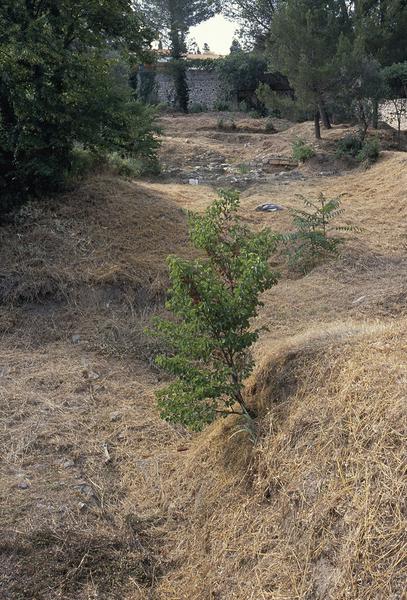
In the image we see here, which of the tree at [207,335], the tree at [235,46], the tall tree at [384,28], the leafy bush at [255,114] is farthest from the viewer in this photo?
the tree at [235,46]

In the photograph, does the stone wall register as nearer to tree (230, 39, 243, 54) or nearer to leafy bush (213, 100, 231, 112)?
leafy bush (213, 100, 231, 112)

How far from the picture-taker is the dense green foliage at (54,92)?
6961 mm

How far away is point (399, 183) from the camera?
34.2 ft

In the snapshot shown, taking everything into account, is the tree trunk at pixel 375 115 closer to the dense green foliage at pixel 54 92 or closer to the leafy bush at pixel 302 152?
the leafy bush at pixel 302 152

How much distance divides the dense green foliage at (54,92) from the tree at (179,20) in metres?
A: 18.3

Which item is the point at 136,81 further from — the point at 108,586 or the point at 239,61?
the point at 108,586

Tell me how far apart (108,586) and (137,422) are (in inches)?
58.7

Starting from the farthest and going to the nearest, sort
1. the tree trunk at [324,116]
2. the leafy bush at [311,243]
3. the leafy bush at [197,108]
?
1. the leafy bush at [197,108]
2. the tree trunk at [324,116]
3. the leafy bush at [311,243]

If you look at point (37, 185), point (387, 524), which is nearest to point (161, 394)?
point (387, 524)

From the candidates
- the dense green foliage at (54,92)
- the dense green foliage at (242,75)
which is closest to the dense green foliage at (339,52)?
the dense green foliage at (54,92)

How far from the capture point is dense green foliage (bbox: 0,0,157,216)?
6.96 m

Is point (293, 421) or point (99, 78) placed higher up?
point (99, 78)

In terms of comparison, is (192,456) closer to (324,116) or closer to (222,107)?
(324,116)

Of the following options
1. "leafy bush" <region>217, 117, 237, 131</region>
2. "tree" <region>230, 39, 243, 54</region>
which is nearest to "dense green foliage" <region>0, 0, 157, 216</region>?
"leafy bush" <region>217, 117, 237, 131</region>
